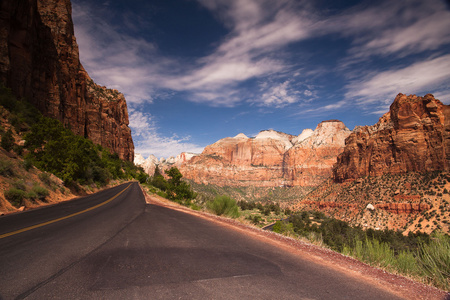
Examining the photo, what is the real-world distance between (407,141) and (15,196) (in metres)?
93.8

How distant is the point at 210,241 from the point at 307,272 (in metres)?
2.87

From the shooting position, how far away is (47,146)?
19.1 m

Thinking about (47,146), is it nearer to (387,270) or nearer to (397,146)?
(387,270)

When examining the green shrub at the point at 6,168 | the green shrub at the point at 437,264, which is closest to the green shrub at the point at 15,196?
the green shrub at the point at 6,168

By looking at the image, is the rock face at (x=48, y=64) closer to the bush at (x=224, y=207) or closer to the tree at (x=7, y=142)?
the tree at (x=7, y=142)

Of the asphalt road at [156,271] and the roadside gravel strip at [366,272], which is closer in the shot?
the asphalt road at [156,271]

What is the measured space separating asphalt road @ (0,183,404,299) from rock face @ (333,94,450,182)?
78.0m

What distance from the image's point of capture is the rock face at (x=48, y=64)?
29016 millimetres

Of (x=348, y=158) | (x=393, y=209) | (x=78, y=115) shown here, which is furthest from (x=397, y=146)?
(x=78, y=115)

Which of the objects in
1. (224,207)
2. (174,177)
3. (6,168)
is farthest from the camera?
(174,177)

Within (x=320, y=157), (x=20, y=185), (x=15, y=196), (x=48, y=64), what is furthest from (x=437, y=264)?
(x=320, y=157)

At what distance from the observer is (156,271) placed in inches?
143

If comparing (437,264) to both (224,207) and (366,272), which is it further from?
(224,207)

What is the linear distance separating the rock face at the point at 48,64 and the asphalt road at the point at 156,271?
34746mm
